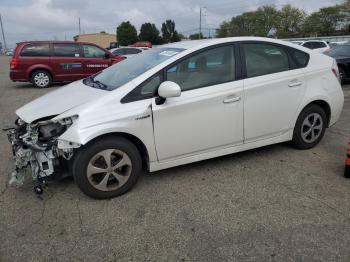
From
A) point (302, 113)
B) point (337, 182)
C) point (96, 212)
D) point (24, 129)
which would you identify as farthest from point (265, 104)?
point (24, 129)

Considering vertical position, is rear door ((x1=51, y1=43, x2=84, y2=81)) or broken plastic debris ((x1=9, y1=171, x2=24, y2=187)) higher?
rear door ((x1=51, y1=43, x2=84, y2=81))

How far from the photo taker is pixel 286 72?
4.34 metres

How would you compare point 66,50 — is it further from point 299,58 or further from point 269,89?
point 269,89

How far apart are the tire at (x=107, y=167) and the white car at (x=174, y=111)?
10 mm

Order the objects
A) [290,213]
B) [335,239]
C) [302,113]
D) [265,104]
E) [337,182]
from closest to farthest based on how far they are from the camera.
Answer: [335,239] → [290,213] → [337,182] → [265,104] → [302,113]

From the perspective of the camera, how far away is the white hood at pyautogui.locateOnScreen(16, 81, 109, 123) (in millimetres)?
3531

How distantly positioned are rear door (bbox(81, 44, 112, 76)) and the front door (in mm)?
9602

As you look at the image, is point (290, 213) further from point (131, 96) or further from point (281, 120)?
point (131, 96)

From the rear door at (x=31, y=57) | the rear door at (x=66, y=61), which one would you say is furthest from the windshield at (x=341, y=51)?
the rear door at (x=31, y=57)

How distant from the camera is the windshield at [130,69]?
3826mm

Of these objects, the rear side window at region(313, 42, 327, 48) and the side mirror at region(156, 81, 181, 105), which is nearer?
the side mirror at region(156, 81, 181, 105)

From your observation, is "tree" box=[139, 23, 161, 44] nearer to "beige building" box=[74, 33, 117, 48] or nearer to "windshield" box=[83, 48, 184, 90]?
"beige building" box=[74, 33, 117, 48]

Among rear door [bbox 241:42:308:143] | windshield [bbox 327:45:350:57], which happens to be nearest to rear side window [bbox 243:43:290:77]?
rear door [bbox 241:42:308:143]

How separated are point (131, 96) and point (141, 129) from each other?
1.19 ft
